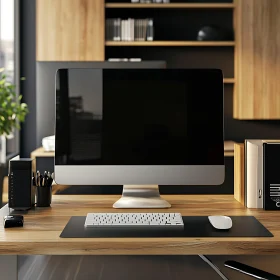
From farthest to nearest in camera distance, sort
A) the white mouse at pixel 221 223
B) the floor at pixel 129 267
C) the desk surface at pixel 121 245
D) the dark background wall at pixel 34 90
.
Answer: the dark background wall at pixel 34 90, the floor at pixel 129 267, the white mouse at pixel 221 223, the desk surface at pixel 121 245

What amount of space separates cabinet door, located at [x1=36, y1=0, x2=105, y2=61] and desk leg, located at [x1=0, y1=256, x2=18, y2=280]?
3418 millimetres

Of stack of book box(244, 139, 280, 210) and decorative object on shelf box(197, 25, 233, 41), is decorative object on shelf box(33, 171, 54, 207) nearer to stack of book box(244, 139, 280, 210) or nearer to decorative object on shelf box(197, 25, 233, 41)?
stack of book box(244, 139, 280, 210)

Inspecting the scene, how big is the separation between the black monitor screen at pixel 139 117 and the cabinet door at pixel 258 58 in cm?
283

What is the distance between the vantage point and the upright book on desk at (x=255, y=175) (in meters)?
2.22

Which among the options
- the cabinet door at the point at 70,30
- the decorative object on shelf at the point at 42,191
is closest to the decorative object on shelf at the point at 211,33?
the cabinet door at the point at 70,30

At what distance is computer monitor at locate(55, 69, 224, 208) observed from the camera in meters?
2.26

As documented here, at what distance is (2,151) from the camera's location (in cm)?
529

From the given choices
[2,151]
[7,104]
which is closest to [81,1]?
[7,104]

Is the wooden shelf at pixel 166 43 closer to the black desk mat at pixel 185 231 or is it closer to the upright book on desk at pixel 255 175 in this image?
the upright book on desk at pixel 255 175

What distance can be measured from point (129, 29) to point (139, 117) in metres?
2.93

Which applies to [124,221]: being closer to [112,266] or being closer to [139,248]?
[139,248]

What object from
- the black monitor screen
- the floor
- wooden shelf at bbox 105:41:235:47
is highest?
wooden shelf at bbox 105:41:235:47

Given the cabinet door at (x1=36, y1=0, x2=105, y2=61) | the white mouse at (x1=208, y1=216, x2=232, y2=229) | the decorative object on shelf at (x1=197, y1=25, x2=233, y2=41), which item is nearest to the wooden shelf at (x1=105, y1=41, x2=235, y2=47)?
the decorative object on shelf at (x1=197, y1=25, x2=233, y2=41)

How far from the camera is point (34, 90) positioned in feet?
18.2
